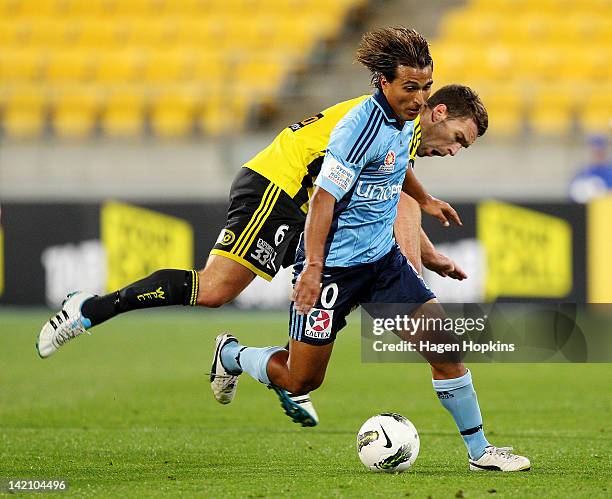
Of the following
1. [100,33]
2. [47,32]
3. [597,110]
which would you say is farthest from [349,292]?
[47,32]

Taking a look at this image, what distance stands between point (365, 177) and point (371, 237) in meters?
0.34

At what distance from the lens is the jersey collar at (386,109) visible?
18.0 feet

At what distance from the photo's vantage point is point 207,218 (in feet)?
48.8

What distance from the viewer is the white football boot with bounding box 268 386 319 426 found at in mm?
6211

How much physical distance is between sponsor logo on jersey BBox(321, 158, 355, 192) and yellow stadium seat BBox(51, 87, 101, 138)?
41.2ft

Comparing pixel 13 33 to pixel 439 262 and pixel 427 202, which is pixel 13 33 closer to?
pixel 427 202

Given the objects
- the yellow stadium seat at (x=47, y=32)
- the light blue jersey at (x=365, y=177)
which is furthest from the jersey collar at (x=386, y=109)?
the yellow stadium seat at (x=47, y=32)

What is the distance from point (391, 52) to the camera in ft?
17.9

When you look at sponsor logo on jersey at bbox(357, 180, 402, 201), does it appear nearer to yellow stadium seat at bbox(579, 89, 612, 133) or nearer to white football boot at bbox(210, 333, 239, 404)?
white football boot at bbox(210, 333, 239, 404)

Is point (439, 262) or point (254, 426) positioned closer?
point (439, 262)

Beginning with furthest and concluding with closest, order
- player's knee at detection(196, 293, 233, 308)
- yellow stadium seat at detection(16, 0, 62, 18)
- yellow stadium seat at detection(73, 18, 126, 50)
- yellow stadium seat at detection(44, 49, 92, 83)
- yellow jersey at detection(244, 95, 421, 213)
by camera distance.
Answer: yellow stadium seat at detection(16, 0, 62, 18) → yellow stadium seat at detection(73, 18, 126, 50) → yellow stadium seat at detection(44, 49, 92, 83) → yellow jersey at detection(244, 95, 421, 213) → player's knee at detection(196, 293, 233, 308)

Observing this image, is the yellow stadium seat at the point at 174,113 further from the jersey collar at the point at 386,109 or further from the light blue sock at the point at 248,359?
the jersey collar at the point at 386,109

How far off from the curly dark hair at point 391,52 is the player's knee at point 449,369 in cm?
135

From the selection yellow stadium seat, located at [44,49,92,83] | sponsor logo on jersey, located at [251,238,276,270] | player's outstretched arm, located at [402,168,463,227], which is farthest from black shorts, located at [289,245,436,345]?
yellow stadium seat, located at [44,49,92,83]
